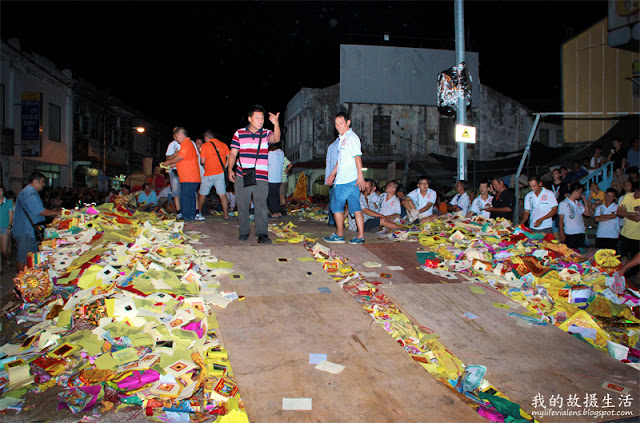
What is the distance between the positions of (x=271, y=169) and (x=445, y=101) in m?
4.44

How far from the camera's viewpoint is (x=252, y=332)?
350cm

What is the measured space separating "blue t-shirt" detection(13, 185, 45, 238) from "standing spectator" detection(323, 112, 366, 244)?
525 centimetres

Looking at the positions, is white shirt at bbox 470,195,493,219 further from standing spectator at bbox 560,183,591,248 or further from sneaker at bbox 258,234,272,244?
sneaker at bbox 258,234,272,244

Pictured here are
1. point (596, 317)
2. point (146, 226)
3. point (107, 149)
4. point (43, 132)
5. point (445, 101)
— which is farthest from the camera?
point (107, 149)

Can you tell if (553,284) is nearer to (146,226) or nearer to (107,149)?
(146,226)

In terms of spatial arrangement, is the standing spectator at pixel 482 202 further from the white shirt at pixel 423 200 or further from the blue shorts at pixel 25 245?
the blue shorts at pixel 25 245

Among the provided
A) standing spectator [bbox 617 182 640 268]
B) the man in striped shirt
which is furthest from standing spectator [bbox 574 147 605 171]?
the man in striped shirt

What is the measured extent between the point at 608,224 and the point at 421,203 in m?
3.47

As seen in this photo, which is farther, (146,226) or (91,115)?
(91,115)

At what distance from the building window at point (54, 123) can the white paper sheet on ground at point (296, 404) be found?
25982 mm

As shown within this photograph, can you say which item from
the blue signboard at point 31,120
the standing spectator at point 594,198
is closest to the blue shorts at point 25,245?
the standing spectator at point 594,198

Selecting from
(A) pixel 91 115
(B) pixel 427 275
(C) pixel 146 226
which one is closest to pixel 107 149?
(A) pixel 91 115

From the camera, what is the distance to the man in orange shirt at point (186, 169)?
7.99 metres

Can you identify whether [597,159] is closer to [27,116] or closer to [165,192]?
[165,192]
